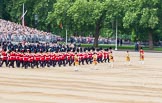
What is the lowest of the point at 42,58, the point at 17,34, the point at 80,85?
the point at 80,85

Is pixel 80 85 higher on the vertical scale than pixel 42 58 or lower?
lower

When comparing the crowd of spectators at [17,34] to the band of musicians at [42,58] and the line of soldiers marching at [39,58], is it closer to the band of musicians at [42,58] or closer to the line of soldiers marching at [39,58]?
the band of musicians at [42,58]

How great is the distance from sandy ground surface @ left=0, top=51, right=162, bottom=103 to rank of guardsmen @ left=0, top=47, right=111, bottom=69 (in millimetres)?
1021

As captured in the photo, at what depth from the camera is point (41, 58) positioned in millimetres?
39156

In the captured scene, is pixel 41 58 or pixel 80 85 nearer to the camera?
pixel 80 85

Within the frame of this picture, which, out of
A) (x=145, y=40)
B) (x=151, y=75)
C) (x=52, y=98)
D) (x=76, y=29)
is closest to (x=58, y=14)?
(x=76, y=29)

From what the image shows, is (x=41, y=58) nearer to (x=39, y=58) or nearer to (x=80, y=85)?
(x=39, y=58)

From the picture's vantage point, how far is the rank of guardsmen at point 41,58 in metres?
38.5

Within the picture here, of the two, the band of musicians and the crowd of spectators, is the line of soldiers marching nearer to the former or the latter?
the band of musicians

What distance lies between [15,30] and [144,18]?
54.2 ft

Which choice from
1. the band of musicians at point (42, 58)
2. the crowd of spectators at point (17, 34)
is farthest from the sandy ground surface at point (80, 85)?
the crowd of spectators at point (17, 34)

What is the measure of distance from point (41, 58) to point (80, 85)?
11.3m

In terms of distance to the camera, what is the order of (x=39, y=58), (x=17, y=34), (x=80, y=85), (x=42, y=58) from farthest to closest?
(x=17, y=34)
(x=42, y=58)
(x=39, y=58)
(x=80, y=85)

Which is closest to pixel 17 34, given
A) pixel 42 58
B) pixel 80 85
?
pixel 42 58
